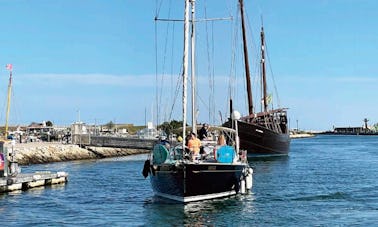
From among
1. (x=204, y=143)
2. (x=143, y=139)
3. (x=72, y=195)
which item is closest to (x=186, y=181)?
(x=204, y=143)

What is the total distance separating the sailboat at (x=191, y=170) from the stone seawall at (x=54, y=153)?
32.0m

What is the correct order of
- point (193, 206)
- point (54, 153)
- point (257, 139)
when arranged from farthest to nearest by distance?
point (257, 139)
point (54, 153)
point (193, 206)

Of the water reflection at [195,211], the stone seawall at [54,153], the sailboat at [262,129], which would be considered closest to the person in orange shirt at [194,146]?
the water reflection at [195,211]

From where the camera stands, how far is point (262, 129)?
74.6 m

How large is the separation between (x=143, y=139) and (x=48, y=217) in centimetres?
5195

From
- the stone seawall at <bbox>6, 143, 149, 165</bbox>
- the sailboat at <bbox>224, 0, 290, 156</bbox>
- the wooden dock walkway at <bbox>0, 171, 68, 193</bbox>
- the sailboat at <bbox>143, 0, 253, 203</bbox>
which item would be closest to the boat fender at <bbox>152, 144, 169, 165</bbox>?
the sailboat at <bbox>143, 0, 253, 203</bbox>

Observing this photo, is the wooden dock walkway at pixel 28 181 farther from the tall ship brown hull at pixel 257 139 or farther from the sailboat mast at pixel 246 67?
the sailboat mast at pixel 246 67

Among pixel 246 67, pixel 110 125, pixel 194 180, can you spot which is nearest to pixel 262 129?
pixel 246 67

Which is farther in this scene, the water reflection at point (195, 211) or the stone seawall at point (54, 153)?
the stone seawall at point (54, 153)

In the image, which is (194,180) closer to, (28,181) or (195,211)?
(195,211)

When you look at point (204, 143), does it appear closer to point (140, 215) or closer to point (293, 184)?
point (140, 215)

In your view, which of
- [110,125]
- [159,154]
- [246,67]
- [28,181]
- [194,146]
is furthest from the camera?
[110,125]

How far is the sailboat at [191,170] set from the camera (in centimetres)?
2617

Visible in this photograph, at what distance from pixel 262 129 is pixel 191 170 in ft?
163
